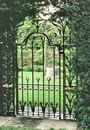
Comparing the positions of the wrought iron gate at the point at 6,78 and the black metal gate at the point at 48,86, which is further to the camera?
the wrought iron gate at the point at 6,78

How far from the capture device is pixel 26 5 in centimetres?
565

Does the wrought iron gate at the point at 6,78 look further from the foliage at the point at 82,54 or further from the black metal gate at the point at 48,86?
the foliage at the point at 82,54

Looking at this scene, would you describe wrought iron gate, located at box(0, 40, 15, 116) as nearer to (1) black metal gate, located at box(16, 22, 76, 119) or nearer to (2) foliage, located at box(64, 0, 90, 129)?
(1) black metal gate, located at box(16, 22, 76, 119)

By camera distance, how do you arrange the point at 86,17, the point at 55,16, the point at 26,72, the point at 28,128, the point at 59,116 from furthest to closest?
the point at 26,72 < the point at 55,16 < the point at 59,116 < the point at 28,128 < the point at 86,17

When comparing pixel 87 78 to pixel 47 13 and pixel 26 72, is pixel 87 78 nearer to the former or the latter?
pixel 47 13

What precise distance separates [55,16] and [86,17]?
1307mm

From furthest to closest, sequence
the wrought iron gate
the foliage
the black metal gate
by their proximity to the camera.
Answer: the wrought iron gate, the black metal gate, the foliage

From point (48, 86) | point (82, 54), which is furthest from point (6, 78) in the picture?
point (82, 54)

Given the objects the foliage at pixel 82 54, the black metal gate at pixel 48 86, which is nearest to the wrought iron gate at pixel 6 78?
the black metal gate at pixel 48 86

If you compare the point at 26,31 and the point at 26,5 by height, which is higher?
the point at 26,5

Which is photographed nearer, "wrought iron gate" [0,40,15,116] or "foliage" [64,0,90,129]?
"foliage" [64,0,90,129]

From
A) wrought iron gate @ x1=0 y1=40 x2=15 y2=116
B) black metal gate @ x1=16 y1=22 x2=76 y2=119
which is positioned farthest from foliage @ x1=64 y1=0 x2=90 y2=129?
wrought iron gate @ x1=0 y1=40 x2=15 y2=116

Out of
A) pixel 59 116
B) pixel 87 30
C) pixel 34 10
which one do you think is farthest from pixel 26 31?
pixel 59 116

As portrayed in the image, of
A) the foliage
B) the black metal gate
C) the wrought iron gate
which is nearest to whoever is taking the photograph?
the foliage
